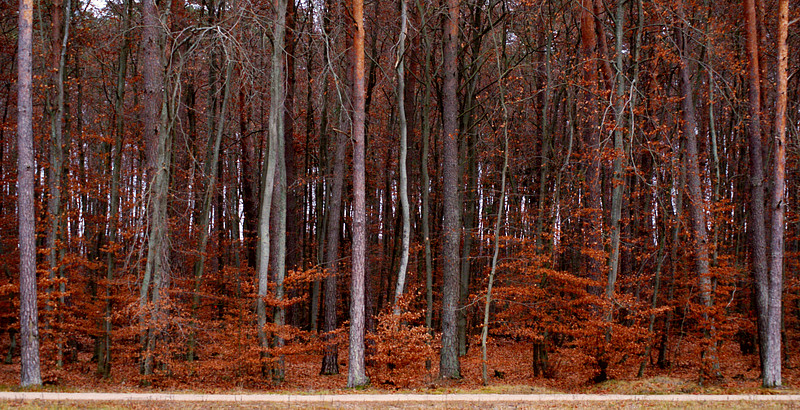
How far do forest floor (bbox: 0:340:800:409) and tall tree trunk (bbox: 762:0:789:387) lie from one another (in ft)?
1.72

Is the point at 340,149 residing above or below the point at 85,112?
below

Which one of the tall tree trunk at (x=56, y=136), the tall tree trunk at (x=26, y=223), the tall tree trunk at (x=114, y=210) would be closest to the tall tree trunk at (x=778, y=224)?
the tall tree trunk at (x=26, y=223)

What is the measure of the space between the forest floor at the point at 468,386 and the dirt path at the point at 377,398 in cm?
5

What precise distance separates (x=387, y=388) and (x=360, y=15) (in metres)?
7.57

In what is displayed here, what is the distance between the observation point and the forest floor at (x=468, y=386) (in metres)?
9.34

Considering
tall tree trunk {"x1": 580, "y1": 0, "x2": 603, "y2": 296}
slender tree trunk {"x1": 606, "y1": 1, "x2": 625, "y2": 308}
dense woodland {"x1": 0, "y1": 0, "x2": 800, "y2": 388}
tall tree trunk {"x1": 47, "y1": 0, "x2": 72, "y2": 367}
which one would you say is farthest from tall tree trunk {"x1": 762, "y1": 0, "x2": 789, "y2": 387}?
tall tree trunk {"x1": 47, "y1": 0, "x2": 72, "y2": 367}

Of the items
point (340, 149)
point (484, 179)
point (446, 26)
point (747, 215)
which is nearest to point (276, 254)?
point (340, 149)

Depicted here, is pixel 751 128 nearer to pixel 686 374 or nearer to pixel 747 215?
pixel 686 374

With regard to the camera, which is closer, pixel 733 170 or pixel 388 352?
pixel 388 352

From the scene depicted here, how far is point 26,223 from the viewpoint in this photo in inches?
461

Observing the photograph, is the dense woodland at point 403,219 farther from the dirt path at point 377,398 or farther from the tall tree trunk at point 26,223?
the dirt path at point 377,398

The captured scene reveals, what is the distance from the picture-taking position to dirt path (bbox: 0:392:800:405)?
952 centimetres

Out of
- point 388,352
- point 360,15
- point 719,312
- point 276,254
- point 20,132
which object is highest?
point 360,15

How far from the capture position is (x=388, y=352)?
11898mm
